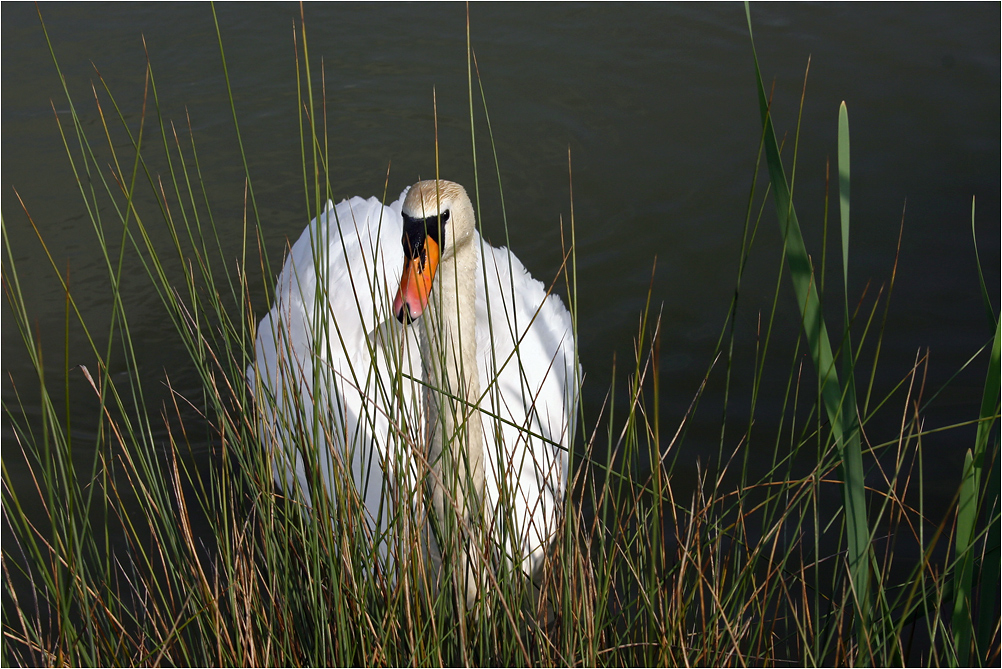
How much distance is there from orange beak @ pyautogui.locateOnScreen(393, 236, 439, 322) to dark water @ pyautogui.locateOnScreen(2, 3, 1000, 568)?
1.70 meters

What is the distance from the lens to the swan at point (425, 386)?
1.97m

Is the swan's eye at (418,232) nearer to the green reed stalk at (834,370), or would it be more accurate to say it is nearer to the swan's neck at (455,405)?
the swan's neck at (455,405)

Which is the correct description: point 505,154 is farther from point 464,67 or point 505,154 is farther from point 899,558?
point 899,558

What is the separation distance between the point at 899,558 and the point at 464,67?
5046mm

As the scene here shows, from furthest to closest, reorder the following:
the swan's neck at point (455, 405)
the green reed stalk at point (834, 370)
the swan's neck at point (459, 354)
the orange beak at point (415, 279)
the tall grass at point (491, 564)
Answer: the orange beak at point (415, 279), the swan's neck at point (459, 354), the swan's neck at point (455, 405), the tall grass at point (491, 564), the green reed stalk at point (834, 370)

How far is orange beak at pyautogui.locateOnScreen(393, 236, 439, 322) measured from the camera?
2.61 meters

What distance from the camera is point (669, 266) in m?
4.98

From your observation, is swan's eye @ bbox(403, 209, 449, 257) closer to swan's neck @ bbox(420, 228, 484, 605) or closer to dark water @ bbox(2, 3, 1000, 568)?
swan's neck @ bbox(420, 228, 484, 605)

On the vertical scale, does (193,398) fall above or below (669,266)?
below

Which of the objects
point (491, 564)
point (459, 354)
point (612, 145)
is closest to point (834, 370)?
point (491, 564)

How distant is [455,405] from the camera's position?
7.38 ft

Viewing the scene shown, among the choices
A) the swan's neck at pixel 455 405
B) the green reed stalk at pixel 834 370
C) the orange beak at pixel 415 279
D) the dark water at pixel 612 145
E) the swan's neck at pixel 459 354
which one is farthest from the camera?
the dark water at pixel 612 145

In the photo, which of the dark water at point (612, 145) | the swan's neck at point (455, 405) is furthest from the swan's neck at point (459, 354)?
the dark water at point (612, 145)

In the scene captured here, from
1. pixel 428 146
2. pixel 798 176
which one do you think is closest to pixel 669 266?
pixel 798 176
